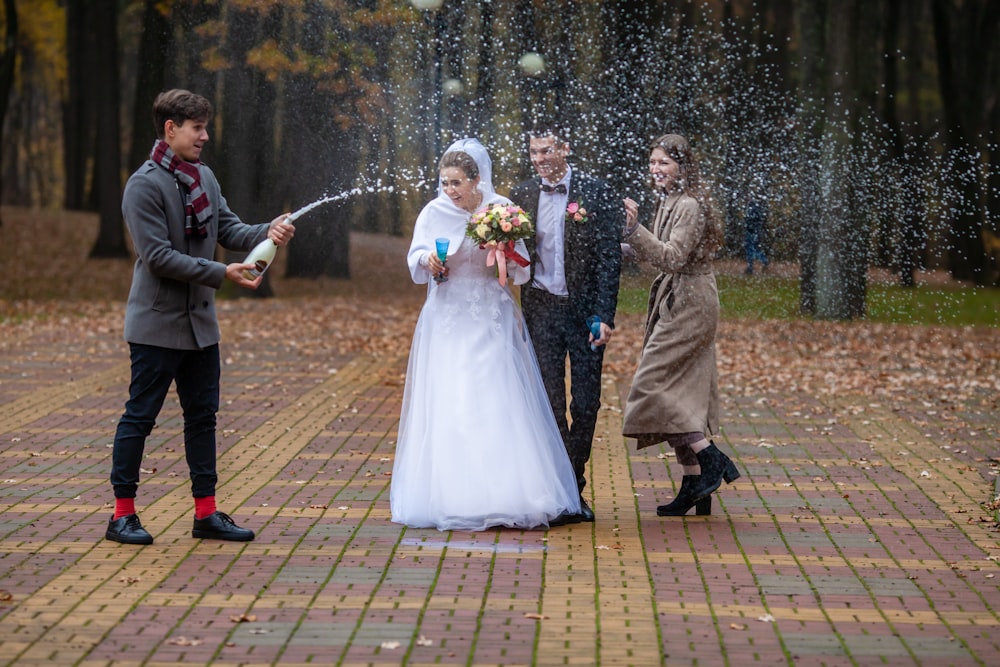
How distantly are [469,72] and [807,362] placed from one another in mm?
6020

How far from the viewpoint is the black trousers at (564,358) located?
7.67 metres

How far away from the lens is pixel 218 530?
22.8ft

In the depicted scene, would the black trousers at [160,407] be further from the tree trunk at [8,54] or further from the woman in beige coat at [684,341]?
the tree trunk at [8,54]

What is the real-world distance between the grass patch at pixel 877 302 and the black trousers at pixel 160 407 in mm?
4029

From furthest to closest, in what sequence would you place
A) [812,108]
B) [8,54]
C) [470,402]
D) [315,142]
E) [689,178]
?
[8,54] < [812,108] < [315,142] < [689,178] < [470,402]

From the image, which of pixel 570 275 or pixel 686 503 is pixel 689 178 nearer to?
pixel 570 275

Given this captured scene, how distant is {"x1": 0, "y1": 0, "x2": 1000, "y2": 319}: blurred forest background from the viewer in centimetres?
1778

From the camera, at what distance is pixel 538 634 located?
5359 millimetres

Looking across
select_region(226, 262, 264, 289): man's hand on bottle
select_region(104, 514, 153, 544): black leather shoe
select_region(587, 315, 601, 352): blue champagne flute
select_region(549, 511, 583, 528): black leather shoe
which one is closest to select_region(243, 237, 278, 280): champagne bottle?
select_region(226, 262, 264, 289): man's hand on bottle

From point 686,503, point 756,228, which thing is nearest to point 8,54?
point 756,228

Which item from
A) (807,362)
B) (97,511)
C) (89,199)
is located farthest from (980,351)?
(89,199)

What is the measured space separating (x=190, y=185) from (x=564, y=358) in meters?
2.33

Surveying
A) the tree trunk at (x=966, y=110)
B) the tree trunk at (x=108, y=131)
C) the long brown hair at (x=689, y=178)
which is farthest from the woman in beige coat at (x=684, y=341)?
the tree trunk at (x=108, y=131)

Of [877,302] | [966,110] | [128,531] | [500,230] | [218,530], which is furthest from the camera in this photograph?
[966,110]
